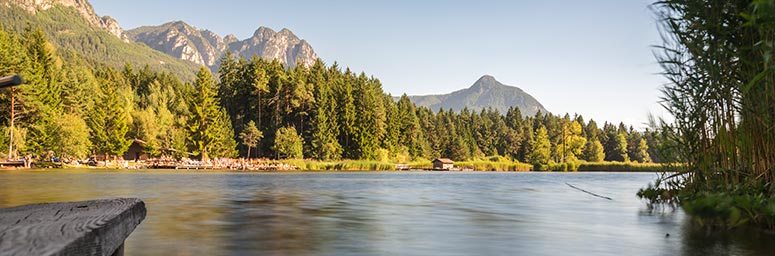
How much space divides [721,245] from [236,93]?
112428 mm

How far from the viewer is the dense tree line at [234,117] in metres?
74.0

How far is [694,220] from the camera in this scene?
13.0 metres

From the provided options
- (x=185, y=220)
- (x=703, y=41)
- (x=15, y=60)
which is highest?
(x=15, y=60)

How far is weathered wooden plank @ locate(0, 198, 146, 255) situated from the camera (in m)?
2.13

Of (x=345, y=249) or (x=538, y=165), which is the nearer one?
(x=345, y=249)

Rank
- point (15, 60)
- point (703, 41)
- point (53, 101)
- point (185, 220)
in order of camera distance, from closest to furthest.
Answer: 1. point (703, 41)
2. point (185, 220)
3. point (15, 60)
4. point (53, 101)

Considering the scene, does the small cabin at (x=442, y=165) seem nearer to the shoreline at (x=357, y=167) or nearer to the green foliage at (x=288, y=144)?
the shoreline at (x=357, y=167)

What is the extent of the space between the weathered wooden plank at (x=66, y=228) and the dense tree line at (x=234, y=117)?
236 feet

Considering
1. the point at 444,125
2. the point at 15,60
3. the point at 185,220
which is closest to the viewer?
the point at 185,220

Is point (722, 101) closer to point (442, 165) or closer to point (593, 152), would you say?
point (442, 165)

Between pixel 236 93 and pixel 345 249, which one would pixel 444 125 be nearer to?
pixel 236 93

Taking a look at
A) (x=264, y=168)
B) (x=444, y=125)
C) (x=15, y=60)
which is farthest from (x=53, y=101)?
(x=444, y=125)

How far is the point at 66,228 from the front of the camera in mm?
2545

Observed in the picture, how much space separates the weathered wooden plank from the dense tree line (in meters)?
71.9
